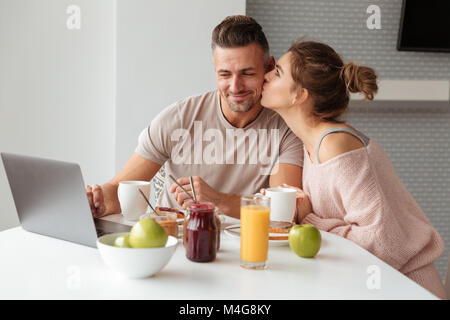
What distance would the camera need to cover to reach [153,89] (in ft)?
8.77

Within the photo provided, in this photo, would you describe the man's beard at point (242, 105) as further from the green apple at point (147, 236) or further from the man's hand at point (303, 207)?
the green apple at point (147, 236)

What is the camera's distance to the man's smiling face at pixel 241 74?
1.93 m

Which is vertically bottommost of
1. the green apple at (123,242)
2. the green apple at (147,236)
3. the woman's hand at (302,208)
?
the woman's hand at (302,208)

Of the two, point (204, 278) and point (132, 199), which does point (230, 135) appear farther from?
point (204, 278)

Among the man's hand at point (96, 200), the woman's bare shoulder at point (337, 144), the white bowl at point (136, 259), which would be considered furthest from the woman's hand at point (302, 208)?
the white bowl at point (136, 259)

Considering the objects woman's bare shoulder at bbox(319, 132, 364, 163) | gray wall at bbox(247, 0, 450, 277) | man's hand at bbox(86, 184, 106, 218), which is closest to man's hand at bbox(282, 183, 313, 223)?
woman's bare shoulder at bbox(319, 132, 364, 163)

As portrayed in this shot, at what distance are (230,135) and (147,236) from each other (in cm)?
108

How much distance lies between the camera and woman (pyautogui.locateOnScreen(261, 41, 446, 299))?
145 centimetres

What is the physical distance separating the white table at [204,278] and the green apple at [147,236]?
0.07m

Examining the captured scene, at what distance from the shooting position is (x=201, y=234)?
3.72 ft

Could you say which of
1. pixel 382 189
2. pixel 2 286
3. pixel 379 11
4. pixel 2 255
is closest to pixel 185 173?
pixel 382 189

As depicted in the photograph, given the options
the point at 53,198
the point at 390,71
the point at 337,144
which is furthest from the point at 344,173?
the point at 390,71

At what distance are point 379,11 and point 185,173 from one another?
1.69 metres

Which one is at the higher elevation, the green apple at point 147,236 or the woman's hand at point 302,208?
the green apple at point 147,236
